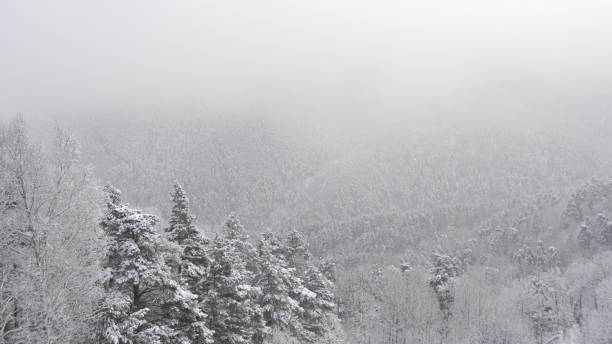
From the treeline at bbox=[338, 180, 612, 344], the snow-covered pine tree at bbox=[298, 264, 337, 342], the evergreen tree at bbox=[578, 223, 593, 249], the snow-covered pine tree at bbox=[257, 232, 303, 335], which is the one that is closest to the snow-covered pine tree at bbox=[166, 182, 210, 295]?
the snow-covered pine tree at bbox=[257, 232, 303, 335]

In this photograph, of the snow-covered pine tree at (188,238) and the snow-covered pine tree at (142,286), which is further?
the snow-covered pine tree at (188,238)

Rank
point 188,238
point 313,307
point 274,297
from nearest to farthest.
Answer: point 188,238
point 274,297
point 313,307

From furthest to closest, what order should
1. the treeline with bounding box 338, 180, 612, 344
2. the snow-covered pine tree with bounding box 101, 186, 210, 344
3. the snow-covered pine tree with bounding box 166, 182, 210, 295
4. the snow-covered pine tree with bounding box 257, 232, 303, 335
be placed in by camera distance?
the treeline with bounding box 338, 180, 612, 344, the snow-covered pine tree with bounding box 257, 232, 303, 335, the snow-covered pine tree with bounding box 166, 182, 210, 295, the snow-covered pine tree with bounding box 101, 186, 210, 344

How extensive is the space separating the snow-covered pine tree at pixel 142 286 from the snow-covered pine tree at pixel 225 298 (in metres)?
3.38

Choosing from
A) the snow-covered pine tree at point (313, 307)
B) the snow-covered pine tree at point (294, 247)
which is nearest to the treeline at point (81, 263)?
the snow-covered pine tree at point (313, 307)

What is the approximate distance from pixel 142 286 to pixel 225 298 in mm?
5612

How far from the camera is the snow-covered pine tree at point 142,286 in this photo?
50.6 feet

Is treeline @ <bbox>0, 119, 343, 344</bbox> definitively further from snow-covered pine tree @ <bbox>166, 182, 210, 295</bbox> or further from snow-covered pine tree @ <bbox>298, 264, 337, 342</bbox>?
snow-covered pine tree @ <bbox>298, 264, 337, 342</bbox>

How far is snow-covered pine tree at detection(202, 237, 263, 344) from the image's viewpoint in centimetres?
2198

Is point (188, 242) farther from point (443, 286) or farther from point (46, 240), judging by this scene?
point (443, 286)

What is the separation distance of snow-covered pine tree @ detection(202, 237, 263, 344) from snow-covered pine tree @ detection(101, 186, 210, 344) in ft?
11.1

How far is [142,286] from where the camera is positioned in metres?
17.4

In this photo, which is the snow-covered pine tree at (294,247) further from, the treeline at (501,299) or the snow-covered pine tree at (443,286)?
the snow-covered pine tree at (443,286)

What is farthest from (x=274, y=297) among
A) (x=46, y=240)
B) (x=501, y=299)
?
(x=501, y=299)
